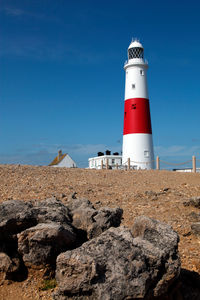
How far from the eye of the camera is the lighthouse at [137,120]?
3112cm

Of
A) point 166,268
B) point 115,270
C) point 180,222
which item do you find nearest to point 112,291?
point 115,270

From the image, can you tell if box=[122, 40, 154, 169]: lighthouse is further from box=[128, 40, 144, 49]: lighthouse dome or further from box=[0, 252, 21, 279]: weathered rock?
box=[0, 252, 21, 279]: weathered rock

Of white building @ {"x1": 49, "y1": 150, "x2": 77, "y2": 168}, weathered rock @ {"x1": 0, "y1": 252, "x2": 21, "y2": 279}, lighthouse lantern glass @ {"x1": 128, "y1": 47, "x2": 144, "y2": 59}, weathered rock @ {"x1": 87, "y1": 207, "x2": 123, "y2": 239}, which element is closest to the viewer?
weathered rock @ {"x1": 0, "y1": 252, "x2": 21, "y2": 279}

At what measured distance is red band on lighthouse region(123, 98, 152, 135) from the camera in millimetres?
31016

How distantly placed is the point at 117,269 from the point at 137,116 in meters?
26.9

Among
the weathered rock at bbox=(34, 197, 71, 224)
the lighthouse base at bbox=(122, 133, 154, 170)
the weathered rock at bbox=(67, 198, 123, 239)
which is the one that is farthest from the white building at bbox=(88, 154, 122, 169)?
the weathered rock at bbox=(34, 197, 71, 224)

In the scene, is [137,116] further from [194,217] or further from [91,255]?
[91,255]

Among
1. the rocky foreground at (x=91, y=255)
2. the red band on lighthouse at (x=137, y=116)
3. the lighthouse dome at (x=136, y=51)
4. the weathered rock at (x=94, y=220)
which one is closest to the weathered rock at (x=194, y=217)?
the rocky foreground at (x=91, y=255)

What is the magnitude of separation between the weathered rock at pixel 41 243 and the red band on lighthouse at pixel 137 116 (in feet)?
84.5

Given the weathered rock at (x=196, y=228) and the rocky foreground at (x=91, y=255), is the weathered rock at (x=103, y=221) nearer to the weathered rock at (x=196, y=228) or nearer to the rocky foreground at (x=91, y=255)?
the rocky foreground at (x=91, y=255)

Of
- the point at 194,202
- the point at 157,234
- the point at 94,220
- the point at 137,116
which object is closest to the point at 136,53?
the point at 137,116

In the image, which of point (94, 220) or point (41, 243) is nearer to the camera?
point (41, 243)

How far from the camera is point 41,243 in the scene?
18.9 ft

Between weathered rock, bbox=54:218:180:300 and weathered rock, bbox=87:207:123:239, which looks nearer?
weathered rock, bbox=54:218:180:300
